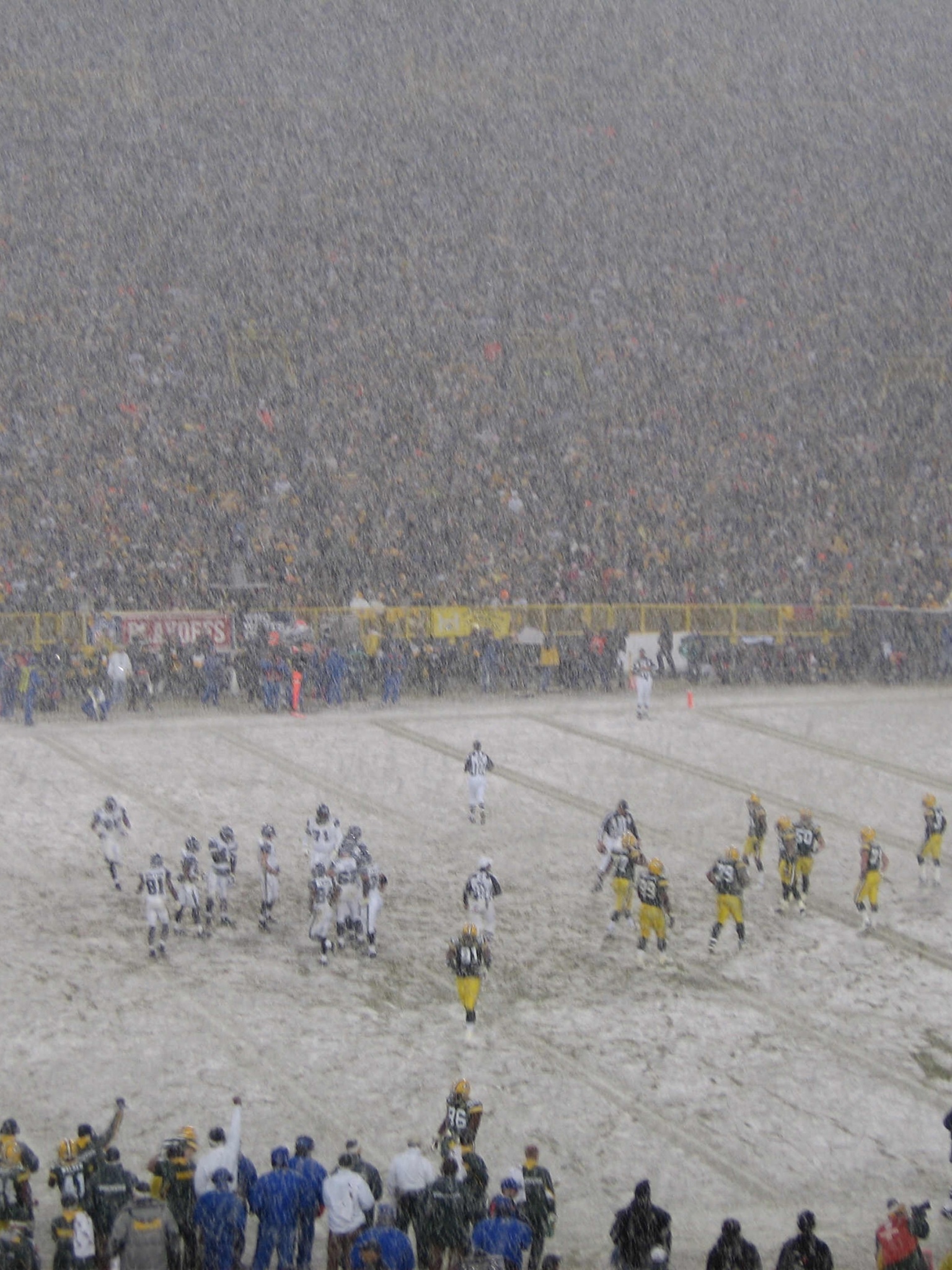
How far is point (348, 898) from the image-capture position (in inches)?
658

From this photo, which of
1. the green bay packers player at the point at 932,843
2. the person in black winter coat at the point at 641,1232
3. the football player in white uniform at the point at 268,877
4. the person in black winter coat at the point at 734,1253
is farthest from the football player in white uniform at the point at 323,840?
the person in black winter coat at the point at 734,1253

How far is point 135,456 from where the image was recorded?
35.0 meters

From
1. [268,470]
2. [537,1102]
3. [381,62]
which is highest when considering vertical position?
[381,62]

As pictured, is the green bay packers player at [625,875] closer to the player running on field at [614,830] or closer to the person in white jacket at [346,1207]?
the player running on field at [614,830]

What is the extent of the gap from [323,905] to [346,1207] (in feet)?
20.9

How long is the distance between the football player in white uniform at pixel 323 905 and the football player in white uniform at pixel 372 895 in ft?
1.14

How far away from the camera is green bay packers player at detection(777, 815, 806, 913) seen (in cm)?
1819

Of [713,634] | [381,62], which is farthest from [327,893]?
[381,62]

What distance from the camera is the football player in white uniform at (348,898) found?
16.5m

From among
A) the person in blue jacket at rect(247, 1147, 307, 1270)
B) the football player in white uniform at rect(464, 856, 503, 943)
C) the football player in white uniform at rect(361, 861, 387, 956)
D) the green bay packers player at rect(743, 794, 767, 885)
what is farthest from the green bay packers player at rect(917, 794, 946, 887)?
the person in blue jacket at rect(247, 1147, 307, 1270)

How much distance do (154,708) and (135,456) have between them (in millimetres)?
9590

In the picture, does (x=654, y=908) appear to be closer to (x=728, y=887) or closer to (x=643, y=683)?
(x=728, y=887)

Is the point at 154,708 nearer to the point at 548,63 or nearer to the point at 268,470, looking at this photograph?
the point at 268,470

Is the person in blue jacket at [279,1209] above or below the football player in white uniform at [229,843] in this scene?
below
